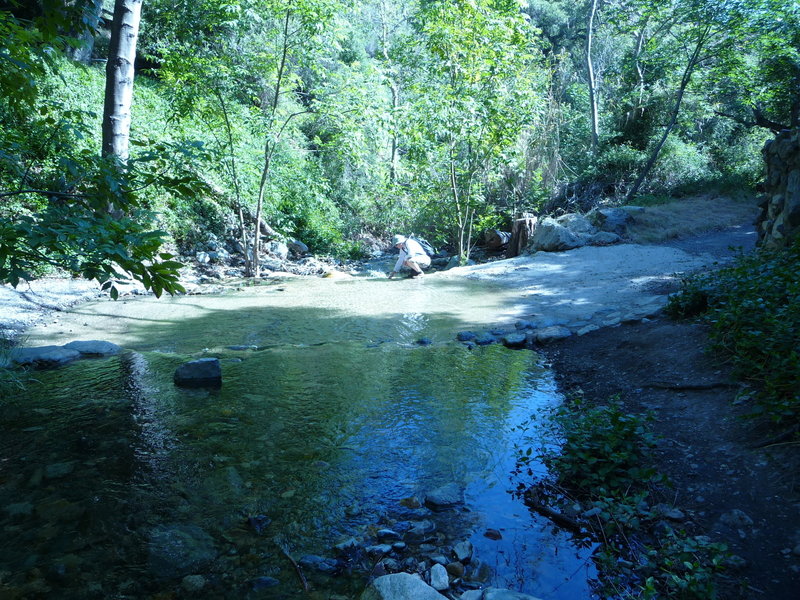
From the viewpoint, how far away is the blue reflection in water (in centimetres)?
255

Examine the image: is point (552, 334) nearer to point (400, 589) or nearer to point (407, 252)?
point (400, 589)

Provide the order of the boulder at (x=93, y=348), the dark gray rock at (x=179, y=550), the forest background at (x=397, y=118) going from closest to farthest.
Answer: the dark gray rock at (x=179, y=550)
the boulder at (x=93, y=348)
the forest background at (x=397, y=118)

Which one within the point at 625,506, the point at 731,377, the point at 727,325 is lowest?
the point at 625,506

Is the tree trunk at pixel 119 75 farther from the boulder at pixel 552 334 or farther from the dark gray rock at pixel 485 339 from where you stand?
the boulder at pixel 552 334

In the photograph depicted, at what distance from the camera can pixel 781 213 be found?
272 inches

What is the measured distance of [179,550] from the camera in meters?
2.65

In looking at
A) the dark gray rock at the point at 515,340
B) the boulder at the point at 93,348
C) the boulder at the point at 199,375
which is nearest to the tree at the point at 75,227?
the boulder at the point at 199,375

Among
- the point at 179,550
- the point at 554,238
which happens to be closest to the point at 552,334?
the point at 179,550

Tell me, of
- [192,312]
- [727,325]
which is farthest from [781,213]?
[192,312]

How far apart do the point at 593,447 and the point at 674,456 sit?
60 cm

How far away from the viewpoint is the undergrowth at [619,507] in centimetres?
236

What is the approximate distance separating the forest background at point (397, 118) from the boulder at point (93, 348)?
3.90 ft

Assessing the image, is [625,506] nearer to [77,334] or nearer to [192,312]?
[77,334]

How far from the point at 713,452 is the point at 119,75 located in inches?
372
